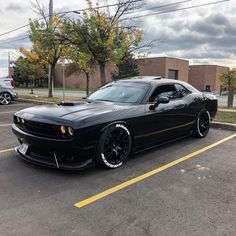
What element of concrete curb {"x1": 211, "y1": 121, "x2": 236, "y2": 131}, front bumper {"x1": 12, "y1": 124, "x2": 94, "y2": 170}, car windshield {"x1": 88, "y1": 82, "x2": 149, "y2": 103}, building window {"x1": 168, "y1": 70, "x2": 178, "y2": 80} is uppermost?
building window {"x1": 168, "y1": 70, "x2": 178, "y2": 80}

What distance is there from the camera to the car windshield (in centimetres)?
527

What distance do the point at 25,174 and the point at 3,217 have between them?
124 centimetres

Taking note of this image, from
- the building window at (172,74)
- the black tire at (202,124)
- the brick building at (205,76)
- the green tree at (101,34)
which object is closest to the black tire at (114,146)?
the black tire at (202,124)

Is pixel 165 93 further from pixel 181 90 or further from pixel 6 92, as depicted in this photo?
pixel 6 92

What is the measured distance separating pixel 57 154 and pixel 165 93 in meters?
2.67

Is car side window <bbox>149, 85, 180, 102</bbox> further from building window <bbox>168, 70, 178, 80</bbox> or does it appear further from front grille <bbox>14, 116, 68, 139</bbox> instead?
building window <bbox>168, 70, 178, 80</bbox>

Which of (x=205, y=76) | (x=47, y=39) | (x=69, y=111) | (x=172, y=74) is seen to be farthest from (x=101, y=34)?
(x=205, y=76)

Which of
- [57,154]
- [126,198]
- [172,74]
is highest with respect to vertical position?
[172,74]

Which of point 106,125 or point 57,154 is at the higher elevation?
point 106,125

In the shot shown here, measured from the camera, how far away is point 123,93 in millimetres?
5477

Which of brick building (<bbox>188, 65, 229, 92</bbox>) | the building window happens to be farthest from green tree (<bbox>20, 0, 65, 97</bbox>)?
brick building (<bbox>188, 65, 229, 92</bbox>)

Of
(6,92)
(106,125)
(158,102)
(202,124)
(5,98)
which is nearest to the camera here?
(106,125)

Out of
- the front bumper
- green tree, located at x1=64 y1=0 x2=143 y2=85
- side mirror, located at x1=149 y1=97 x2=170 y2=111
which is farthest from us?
green tree, located at x1=64 y1=0 x2=143 y2=85

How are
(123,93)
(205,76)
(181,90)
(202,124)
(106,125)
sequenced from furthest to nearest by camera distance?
1. (205,76)
2. (202,124)
3. (181,90)
4. (123,93)
5. (106,125)
